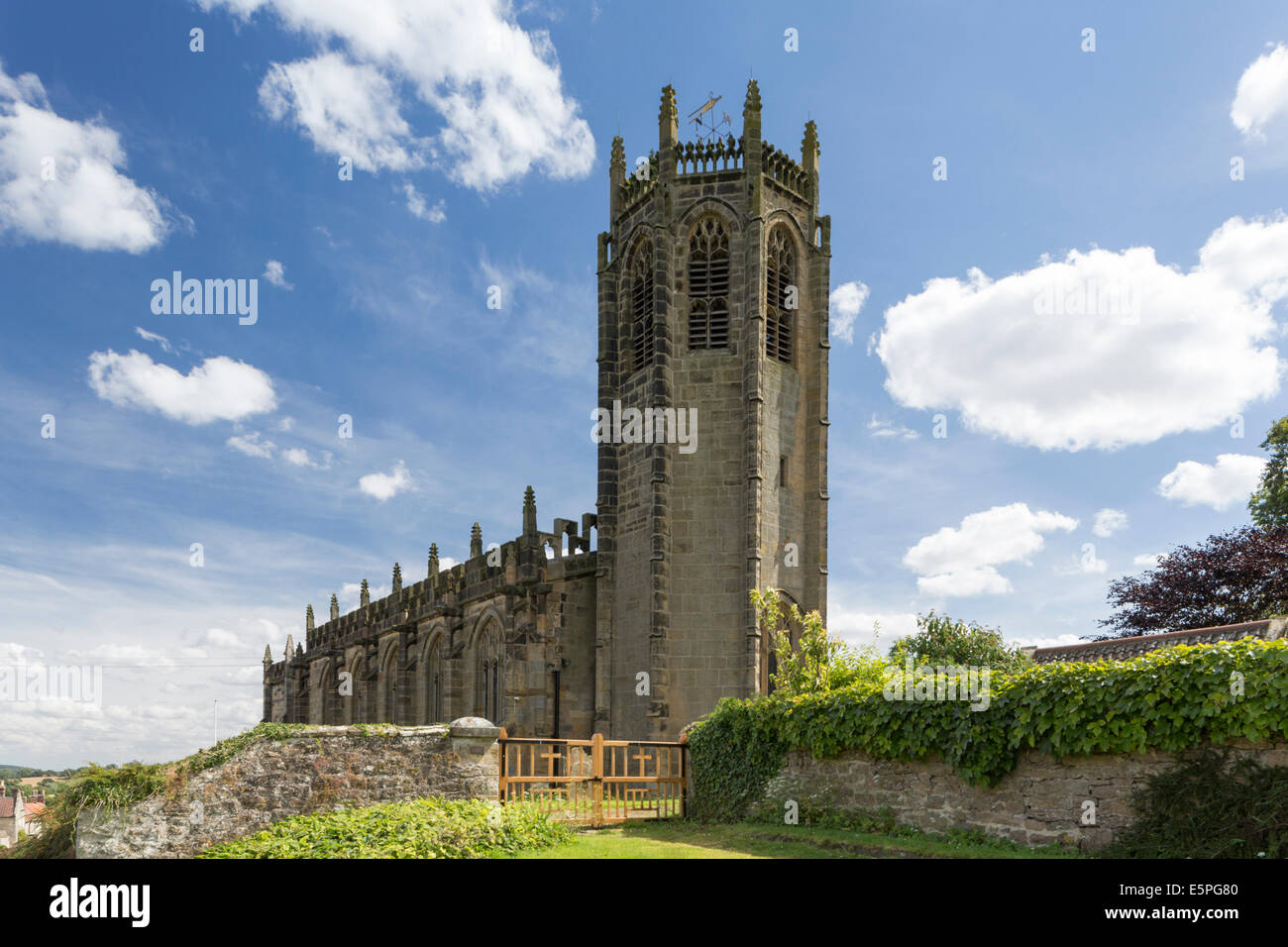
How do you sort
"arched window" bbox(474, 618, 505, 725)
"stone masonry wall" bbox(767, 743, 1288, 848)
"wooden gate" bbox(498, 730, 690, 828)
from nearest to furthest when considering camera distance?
"stone masonry wall" bbox(767, 743, 1288, 848)
"wooden gate" bbox(498, 730, 690, 828)
"arched window" bbox(474, 618, 505, 725)

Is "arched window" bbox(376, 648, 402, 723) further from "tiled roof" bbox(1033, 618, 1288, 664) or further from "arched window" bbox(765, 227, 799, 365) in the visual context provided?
"tiled roof" bbox(1033, 618, 1288, 664)

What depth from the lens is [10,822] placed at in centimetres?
5166

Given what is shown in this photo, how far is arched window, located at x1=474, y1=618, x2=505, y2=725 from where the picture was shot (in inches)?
1174

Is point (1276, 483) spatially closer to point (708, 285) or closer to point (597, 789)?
point (708, 285)

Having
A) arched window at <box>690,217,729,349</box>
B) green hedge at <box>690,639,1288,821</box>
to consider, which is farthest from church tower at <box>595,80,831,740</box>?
green hedge at <box>690,639,1288,821</box>

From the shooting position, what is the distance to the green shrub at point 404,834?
12.5 m

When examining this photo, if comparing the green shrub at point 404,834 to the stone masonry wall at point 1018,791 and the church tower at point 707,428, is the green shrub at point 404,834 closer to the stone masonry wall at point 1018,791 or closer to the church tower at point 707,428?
the stone masonry wall at point 1018,791

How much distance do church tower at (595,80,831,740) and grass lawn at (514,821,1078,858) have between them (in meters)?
9.11

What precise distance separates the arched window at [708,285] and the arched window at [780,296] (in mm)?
1186

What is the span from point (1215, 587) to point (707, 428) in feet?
63.2

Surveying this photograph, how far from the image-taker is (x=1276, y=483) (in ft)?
114

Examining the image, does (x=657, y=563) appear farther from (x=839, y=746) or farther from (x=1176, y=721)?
(x=1176, y=721)
